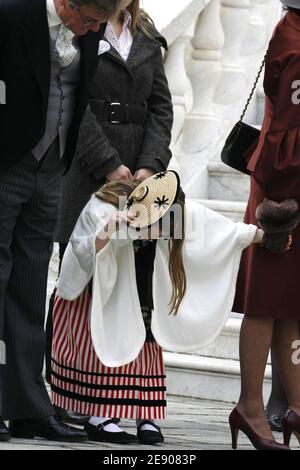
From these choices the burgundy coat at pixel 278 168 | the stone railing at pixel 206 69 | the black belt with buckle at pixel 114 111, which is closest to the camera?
the burgundy coat at pixel 278 168

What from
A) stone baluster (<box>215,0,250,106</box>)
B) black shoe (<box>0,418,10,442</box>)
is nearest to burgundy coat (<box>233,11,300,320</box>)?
black shoe (<box>0,418,10,442</box>)

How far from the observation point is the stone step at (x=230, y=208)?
7586 millimetres

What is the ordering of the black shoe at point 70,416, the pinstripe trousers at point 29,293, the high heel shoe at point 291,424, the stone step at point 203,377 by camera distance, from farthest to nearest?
the stone step at point 203,377
the black shoe at point 70,416
the high heel shoe at point 291,424
the pinstripe trousers at point 29,293

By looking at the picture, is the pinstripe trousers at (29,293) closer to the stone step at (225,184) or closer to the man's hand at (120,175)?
the man's hand at (120,175)

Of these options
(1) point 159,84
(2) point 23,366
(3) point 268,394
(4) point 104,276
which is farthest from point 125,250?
(3) point 268,394

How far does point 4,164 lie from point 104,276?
1.78ft

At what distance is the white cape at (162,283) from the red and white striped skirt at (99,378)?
12 centimetres

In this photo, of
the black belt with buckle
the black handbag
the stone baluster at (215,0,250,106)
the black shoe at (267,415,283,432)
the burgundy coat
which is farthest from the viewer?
the stone baluster at (215,0,250,106)

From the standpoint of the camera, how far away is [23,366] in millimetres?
5492

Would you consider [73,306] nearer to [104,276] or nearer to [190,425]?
[104,276]

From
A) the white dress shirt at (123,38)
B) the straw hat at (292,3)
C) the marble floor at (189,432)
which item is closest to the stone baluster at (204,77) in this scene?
the marble floor at (189,432)

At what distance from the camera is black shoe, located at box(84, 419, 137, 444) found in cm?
561

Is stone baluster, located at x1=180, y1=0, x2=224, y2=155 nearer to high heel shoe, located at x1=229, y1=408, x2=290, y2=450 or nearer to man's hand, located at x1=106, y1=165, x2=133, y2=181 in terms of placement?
man's hand, located at x1=106, y1=165, x2=133, y2=181

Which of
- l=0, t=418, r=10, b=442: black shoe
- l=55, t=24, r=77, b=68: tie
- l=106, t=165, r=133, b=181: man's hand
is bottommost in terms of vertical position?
l=0, t=418, r=10, b=442: black shoe
